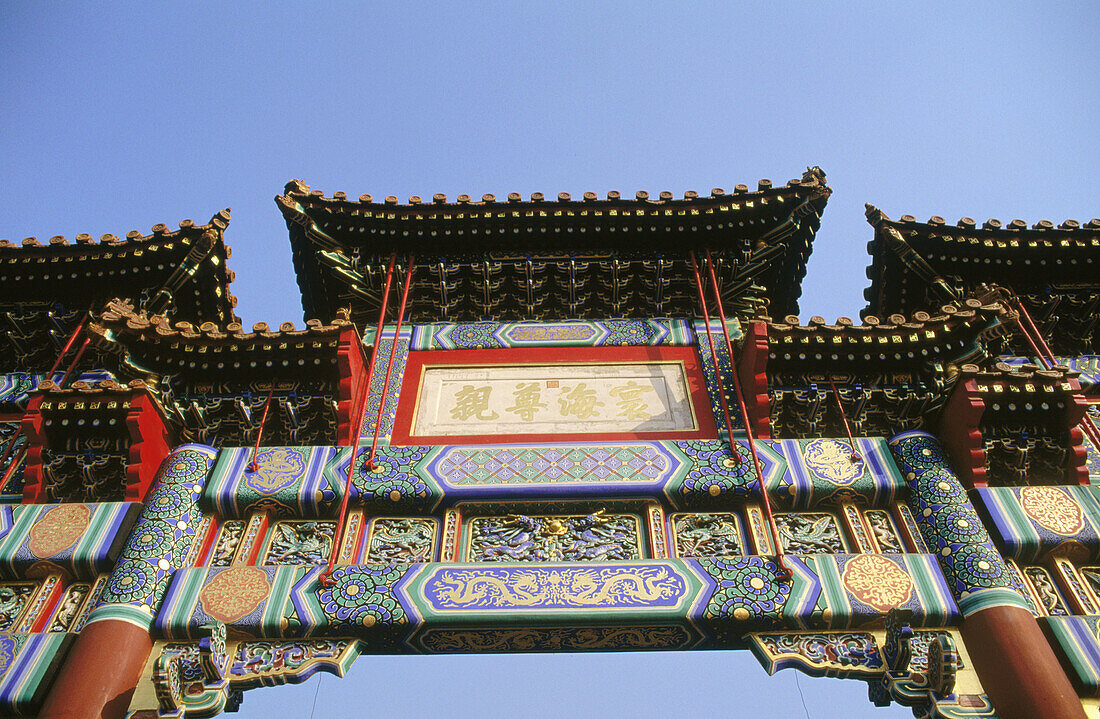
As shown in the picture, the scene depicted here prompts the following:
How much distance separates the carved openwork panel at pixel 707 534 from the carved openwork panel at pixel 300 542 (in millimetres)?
2685

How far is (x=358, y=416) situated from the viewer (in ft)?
27.8

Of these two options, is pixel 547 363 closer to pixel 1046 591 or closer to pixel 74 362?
pixel 74 362

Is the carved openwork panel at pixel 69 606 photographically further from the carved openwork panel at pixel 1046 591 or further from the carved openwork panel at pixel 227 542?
the carved openwork panel at pixel 1046 591

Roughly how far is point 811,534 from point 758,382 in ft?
4.98

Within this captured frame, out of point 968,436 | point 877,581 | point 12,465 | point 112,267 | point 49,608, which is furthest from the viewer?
point 112,267

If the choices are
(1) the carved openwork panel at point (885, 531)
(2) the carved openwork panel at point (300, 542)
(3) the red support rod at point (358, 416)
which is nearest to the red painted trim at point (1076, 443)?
(1) the carved openwork panel at point (885, 531)

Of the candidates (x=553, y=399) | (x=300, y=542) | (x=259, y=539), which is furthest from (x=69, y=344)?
(x=553, y=399)

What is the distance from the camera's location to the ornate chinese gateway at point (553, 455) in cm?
643

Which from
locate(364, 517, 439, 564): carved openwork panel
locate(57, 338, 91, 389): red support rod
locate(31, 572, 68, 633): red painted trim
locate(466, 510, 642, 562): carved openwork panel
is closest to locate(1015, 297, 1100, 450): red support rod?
locate(466, 510, 642, 562): carved openwork panel

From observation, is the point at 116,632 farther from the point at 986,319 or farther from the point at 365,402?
the point at 986,319

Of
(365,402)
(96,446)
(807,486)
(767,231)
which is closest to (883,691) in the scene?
(807,486)

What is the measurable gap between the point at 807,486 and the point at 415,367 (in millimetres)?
3974

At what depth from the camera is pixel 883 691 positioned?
6051mm

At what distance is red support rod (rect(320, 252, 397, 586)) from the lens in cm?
705
